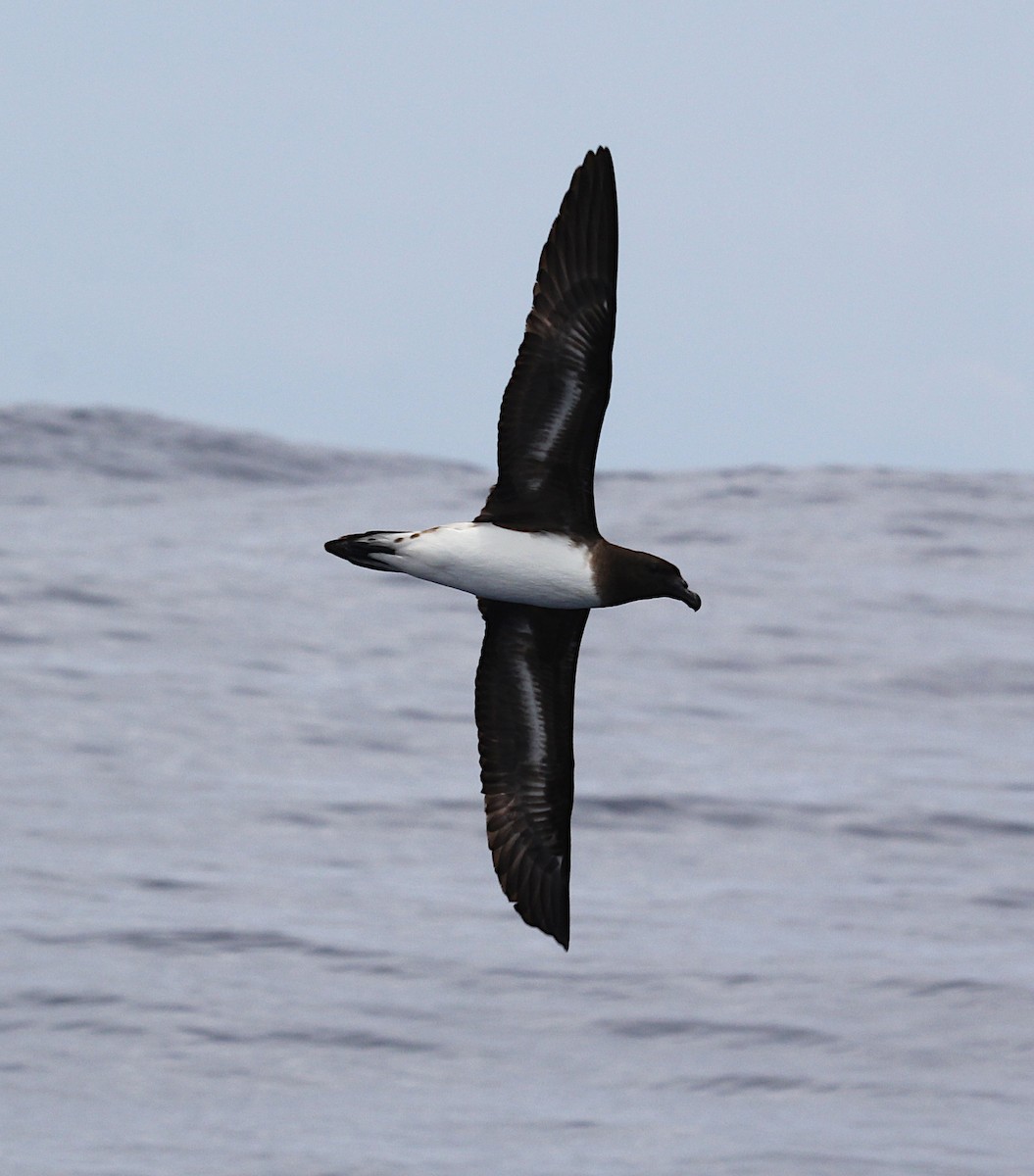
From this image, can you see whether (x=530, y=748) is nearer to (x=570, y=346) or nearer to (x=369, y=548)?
(x=369, y=548)

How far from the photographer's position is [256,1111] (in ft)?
56.6

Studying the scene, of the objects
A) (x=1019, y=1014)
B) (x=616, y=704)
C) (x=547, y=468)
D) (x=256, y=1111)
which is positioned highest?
(x=547, y=468)

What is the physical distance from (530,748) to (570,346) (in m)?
2.58

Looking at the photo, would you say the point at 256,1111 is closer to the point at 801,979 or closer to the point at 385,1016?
the point at 385,1016

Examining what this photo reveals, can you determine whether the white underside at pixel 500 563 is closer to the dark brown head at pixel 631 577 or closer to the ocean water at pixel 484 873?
the dark brown head at pixel 631 577

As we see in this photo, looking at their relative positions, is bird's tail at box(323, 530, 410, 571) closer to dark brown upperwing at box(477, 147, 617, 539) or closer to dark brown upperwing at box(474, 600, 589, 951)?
dark brown upperwing at box(477, 147, 617, 539)

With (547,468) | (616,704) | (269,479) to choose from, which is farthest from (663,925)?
(269,479)

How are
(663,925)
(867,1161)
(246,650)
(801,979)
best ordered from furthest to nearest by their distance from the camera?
(246,650)
(663,925)
(801,979)
(867,1161)

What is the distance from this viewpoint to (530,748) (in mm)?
11398

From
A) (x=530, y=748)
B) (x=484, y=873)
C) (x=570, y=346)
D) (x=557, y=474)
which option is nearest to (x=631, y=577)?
(x=557, y=474)

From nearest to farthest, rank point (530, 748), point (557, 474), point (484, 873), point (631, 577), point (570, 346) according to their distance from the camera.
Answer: point (570, 346)
point (557, 474)
point (631, 577)
point (530, 748)
point (484, 873)

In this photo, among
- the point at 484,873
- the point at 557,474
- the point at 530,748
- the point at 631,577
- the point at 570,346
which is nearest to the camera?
the point at 570,346

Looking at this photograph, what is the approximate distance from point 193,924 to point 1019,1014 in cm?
821

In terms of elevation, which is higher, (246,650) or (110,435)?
(110,435)
